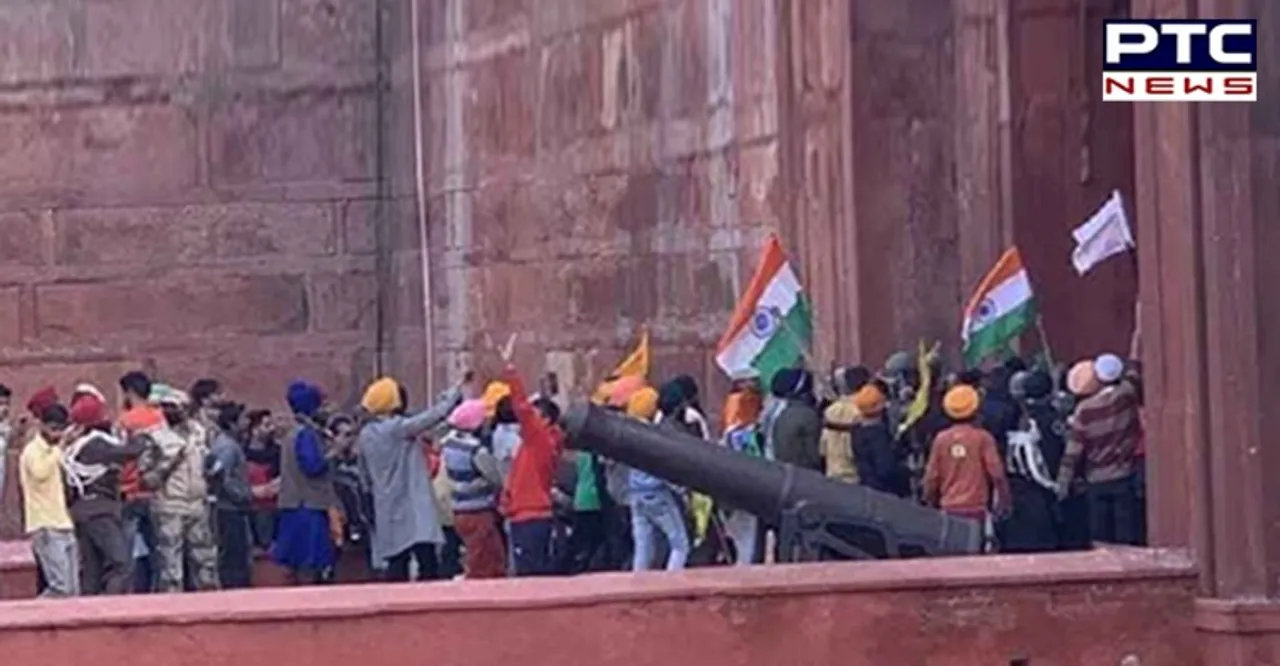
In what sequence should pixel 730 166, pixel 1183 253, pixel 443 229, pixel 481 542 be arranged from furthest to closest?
pixel 443 229
pixel 730 166
pixel 481 542
pixel 1183 253

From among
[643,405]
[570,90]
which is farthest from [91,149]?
[643,405]

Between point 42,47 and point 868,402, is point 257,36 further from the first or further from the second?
point 868,402

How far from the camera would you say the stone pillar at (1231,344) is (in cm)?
1316

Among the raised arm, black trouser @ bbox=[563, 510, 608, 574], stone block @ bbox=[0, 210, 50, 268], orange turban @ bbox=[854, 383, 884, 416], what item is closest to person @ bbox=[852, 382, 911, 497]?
orange turban @ bbox=[854, 383, 884, 416]

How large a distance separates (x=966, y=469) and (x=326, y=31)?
52.4 feet

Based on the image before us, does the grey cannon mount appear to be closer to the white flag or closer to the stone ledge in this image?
the stone ledge

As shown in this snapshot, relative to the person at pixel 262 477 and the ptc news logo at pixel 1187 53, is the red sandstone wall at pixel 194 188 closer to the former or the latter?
the person at pixel 262 477

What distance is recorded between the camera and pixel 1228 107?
13211mm

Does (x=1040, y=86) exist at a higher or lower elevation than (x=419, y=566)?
higher

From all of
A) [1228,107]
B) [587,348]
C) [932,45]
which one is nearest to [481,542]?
[932,45]

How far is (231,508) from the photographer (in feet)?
61.3

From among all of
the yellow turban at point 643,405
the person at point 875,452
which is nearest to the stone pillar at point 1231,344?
the person at point 875,452

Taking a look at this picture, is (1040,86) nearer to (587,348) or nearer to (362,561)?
(362,561)

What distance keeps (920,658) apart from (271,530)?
673 cm
